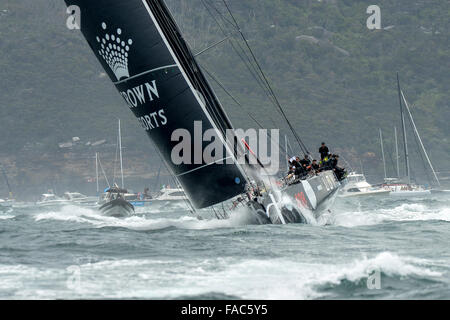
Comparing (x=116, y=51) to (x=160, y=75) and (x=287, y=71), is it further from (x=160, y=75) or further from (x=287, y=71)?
(x=287, y=71)

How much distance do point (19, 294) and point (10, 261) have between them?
2.74 m

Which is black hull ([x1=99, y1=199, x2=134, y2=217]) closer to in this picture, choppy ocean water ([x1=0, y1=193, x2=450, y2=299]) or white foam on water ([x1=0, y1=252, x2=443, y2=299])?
choppy ocean water ([x1=0, y1=193, x2=450, y2=299])

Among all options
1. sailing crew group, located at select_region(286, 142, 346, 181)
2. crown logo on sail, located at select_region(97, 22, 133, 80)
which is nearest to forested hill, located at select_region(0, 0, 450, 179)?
sailing crew group, located at select_region(286, 142, 346, 181)

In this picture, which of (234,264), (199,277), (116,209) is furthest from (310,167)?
(116,209)

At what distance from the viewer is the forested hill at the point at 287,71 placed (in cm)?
7612

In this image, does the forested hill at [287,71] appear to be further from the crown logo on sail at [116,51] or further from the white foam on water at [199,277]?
the white foam on water at [199,277]

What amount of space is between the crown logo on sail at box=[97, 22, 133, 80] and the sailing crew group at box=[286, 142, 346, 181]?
3866 millimetres

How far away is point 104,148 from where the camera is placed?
242ft

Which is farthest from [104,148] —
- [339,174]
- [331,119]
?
[339,174]

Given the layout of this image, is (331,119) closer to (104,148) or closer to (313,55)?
(313,55)

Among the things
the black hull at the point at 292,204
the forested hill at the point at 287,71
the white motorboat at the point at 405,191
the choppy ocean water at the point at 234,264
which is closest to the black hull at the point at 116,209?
the choppy ocean water at the point at 234,264

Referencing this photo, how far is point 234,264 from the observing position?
29.9 feet

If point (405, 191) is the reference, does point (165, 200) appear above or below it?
above

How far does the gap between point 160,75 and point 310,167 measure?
3.88 m
